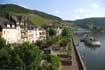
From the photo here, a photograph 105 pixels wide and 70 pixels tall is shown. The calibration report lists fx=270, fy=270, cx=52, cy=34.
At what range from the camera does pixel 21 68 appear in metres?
18.6

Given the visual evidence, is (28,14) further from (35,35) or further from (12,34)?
(12,34)

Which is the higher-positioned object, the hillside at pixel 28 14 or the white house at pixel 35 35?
the hillside at pixel 28 14

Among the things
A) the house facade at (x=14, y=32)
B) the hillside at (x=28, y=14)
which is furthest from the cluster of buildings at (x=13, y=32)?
the hillside at (x=28, y=14)

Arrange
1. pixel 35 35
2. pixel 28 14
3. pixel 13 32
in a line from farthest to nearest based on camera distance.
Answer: pixel 28 14 → pixel 35 35 → pixel 13 32

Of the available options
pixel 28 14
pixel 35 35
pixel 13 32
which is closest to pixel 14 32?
pixel 13 32

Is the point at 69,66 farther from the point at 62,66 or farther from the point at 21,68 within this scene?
the point at 21,68

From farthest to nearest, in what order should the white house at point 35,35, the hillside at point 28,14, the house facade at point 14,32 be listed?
the hillside at point 28,14, the white house at point 35,35, the house facade at point 14,32

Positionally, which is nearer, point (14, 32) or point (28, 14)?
point (14, 32)

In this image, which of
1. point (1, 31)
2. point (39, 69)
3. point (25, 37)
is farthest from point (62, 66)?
point (25, 37)

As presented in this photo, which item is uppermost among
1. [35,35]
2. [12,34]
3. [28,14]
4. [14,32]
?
[28,14]

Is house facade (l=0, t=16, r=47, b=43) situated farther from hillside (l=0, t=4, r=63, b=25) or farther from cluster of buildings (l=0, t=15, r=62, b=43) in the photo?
hillside (l=0, t=4, r=63, b=25)

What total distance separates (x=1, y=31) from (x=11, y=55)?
16.8 m

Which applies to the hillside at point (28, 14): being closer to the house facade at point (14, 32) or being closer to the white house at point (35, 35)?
the white house at point (35, 35)

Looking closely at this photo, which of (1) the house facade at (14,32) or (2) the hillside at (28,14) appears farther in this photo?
(2) the hillside at (28,14)
